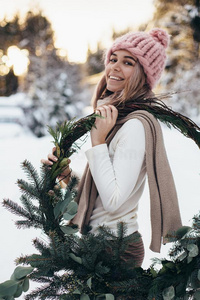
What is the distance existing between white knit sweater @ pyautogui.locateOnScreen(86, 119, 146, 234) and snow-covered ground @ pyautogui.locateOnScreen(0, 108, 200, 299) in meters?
0.23

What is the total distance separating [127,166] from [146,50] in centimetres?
56

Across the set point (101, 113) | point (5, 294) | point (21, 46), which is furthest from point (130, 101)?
point (21, 46)

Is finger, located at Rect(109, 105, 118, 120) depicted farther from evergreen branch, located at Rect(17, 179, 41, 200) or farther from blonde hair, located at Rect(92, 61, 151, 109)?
evergreen branch, located at Rect(17, 179, 41, 200)

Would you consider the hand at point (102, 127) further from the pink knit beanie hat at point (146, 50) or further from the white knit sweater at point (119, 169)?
the pink knit beanie hat at point (146, 50)

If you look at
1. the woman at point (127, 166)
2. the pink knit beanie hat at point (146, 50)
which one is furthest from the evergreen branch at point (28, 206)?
the pink knit beanie hat at point (146, 50)

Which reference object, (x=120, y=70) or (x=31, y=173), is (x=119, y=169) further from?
(x=120, y=70)

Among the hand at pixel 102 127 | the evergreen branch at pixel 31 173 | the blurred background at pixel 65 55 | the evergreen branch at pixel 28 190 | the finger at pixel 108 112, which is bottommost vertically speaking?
the evergreen branch at pixel 28 190

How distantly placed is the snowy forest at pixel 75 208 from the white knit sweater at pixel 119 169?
0.31 ft

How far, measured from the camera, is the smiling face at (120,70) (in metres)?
1.24

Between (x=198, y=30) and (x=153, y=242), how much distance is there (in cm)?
1014

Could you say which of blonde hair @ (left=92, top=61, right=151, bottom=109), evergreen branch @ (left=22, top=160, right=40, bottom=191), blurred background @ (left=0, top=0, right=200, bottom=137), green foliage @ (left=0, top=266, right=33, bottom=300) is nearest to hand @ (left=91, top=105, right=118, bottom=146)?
blonde hair @ (left=92, top=61, right=151, bottom=109)

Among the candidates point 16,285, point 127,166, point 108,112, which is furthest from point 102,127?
point 16,285

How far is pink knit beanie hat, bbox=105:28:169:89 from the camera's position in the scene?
4.12 ft

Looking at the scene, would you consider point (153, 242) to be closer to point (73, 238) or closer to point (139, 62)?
point (73, 238)
